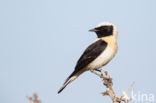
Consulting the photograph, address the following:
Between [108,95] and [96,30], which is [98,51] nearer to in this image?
[96,30]

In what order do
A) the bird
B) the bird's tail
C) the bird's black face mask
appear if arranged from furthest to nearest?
the bird's black face mask, the bird, the bird's tail

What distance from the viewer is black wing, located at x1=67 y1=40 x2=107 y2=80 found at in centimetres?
801

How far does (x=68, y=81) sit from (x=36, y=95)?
5.56m

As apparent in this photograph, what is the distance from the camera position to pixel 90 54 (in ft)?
27.0

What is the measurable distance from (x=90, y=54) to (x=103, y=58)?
0.40m

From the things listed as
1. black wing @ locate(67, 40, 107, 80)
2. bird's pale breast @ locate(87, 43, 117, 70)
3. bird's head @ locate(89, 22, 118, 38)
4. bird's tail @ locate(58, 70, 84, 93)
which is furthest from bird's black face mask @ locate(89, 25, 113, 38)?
bird's tail @ locate(58, 70, 84, 93)

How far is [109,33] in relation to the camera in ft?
29.1

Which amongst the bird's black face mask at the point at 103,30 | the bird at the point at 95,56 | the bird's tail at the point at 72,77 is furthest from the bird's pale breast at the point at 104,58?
the bird's black face mask at the point at 103,30

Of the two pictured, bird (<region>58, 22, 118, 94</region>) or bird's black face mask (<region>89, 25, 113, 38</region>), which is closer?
bird (<region>58, 22, 118, 94</region>)

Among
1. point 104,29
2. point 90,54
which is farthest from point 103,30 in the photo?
point 90,54

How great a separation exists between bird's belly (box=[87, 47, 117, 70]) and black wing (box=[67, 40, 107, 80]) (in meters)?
0.09

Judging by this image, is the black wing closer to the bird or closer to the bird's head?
the bird

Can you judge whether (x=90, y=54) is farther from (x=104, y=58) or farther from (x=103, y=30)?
(x=103, y=30)

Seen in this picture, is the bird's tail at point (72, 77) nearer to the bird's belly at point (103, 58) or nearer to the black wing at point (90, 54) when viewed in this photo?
the black wing at point (90, 54)
